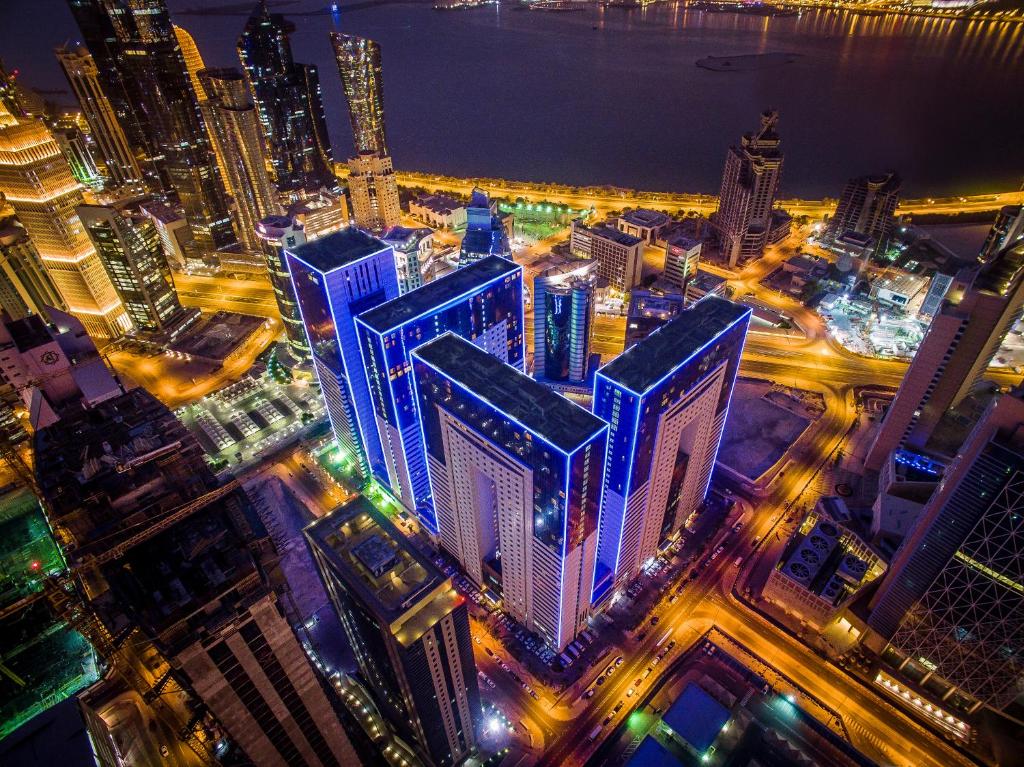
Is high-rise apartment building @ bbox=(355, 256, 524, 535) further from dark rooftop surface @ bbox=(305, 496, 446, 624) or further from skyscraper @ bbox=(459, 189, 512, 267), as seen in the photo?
skyscraper @ bbox=(459, 189, 512, 267)

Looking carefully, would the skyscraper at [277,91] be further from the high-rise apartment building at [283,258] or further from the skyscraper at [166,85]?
the high-rise apartment building at [283,258]

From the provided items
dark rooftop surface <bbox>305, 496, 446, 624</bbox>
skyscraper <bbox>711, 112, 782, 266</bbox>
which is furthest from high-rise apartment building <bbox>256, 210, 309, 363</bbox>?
skyscraper <bbox>711, 112, 782, 266</bbox>

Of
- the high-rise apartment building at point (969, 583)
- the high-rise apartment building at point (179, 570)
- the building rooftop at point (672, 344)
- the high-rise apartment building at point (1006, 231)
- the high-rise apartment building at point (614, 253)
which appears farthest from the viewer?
the high-rise apartment building at point (614, 253)

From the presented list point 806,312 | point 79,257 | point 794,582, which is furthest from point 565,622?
point 79,257

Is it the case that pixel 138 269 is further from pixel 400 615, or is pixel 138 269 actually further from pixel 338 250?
pixel 400 615

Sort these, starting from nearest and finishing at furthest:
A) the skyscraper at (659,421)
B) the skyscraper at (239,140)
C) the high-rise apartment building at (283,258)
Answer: the skyscraper at (659,421), the high-rise apartment building at (283,258), the skyscraper at (239,140)

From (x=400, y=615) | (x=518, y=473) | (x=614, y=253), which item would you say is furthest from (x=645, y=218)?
(x=400, y=615)

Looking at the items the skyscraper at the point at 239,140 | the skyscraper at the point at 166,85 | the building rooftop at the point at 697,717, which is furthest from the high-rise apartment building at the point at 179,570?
the skyscraper at the point at 166,85
